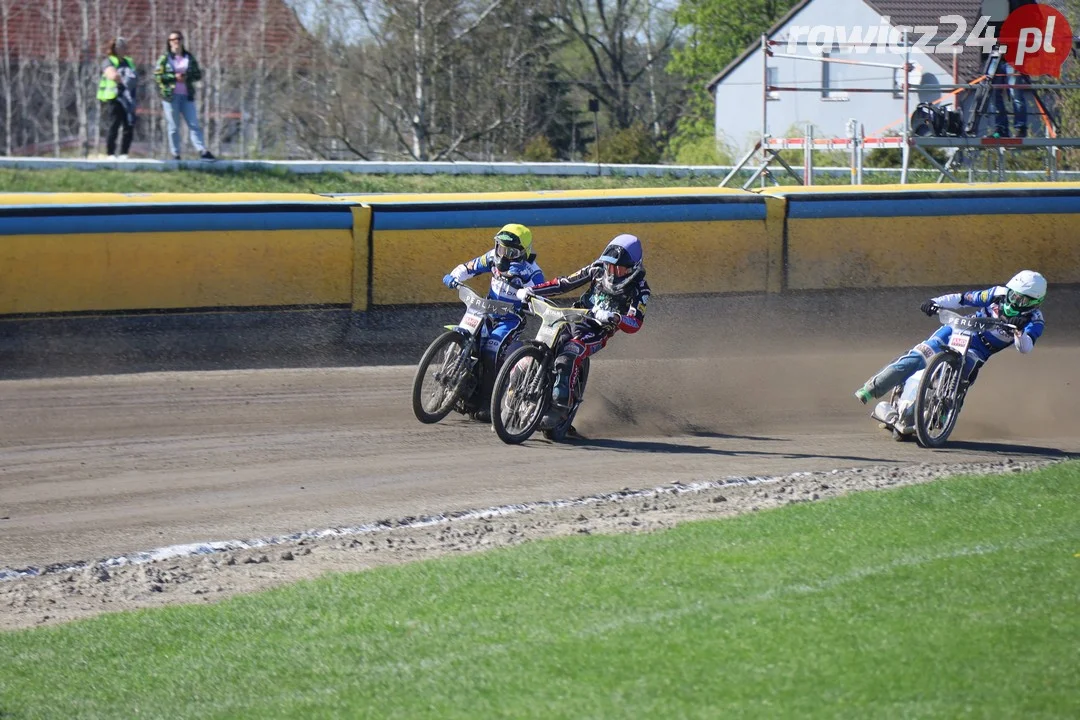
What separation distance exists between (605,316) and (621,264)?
0.56 m

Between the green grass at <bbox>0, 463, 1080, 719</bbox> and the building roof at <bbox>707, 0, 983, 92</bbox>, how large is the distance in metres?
34.0

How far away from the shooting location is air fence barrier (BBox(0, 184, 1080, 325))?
12117 millimetres

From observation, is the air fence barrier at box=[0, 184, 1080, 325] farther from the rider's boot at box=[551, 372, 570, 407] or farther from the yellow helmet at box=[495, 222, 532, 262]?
the rider's boot at box=[551, 372, 570, 407]

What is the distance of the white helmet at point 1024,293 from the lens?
10.6 metres

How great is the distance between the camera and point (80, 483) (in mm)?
8609

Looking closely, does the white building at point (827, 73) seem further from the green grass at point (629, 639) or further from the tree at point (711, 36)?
the green grass at point (629, 639)

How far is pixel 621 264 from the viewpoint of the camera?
1060 centimetres

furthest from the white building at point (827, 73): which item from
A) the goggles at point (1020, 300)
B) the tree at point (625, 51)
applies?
the goggles at point (1020, 300)

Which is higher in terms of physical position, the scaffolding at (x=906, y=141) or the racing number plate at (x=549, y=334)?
the scaffolding at (x=906, y=141)

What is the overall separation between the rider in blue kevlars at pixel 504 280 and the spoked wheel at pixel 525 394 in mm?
545

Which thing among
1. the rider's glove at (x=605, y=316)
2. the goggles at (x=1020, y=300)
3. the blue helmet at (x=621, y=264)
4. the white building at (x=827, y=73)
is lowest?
the rider's glove at (x=605, y=316)

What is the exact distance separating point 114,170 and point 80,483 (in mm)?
11336

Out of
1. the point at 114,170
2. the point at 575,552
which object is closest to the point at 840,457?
the point at 575,552

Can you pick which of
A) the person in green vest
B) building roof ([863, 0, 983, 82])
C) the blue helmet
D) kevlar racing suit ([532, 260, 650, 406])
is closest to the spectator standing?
the person in green vest
